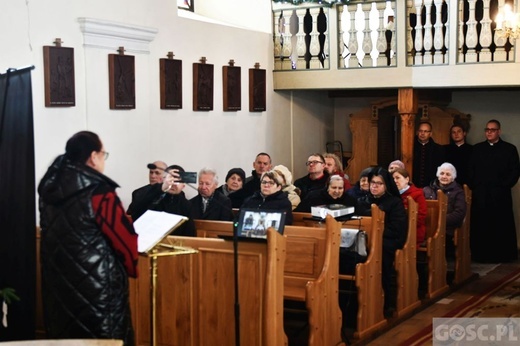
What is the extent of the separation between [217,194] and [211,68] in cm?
288

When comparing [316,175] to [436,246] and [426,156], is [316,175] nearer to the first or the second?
[436,246]

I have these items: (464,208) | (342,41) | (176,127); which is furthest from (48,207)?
(342,41)

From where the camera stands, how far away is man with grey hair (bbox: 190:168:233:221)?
7.41 m

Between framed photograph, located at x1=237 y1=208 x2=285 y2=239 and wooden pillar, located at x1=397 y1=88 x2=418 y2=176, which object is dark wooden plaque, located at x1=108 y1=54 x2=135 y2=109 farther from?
wooden pillar, located at x1=397 y1=88 x2=418 y2=176

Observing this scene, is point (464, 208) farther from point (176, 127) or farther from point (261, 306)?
point (261, 306)

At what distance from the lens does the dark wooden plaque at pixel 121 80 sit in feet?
27.6

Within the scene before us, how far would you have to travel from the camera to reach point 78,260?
4.42 metres

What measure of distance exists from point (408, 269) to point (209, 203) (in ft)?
6.49

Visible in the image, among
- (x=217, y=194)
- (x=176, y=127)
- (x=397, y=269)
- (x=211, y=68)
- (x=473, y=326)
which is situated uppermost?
(x=211, y=68)

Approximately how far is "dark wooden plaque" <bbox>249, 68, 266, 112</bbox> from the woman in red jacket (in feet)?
9.91

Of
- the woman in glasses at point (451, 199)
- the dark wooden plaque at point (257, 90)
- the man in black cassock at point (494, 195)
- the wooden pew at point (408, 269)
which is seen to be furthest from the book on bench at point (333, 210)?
the man in black cassock at point (494, 195)

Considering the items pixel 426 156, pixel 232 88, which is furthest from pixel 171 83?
pixel 426 156

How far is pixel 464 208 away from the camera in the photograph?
355 inches

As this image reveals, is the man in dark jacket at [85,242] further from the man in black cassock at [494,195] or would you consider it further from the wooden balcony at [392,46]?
the man in black cassock at [494,195]
